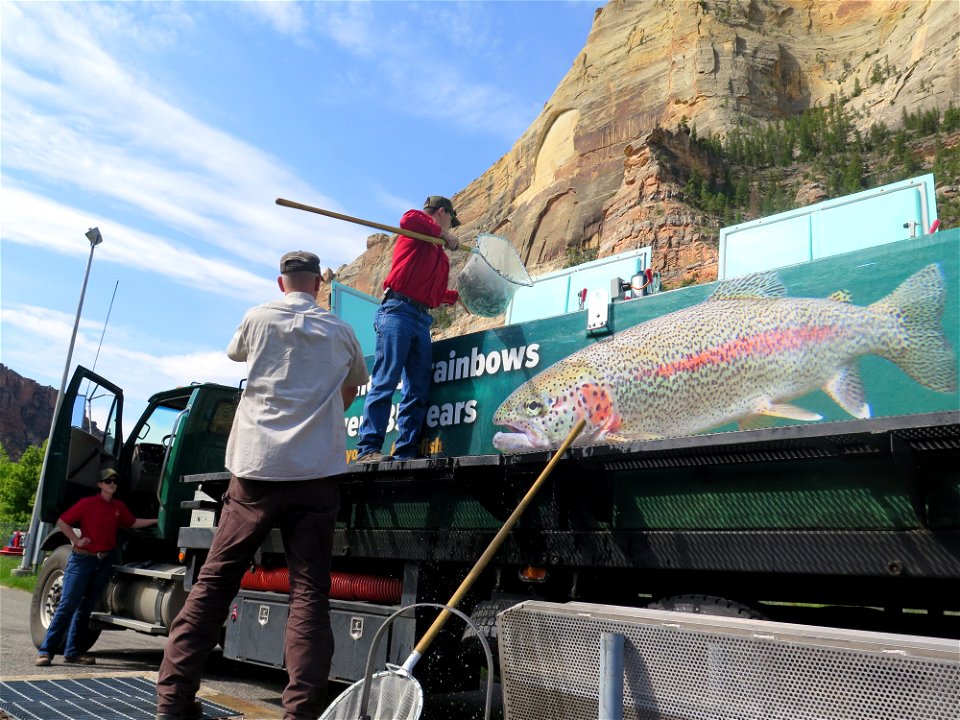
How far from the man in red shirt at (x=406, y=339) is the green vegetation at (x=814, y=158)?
4083 centimetres

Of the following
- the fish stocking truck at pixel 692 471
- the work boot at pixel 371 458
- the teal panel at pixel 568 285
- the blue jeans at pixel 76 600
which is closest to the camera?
the fish stocking truck at pixel 692 471

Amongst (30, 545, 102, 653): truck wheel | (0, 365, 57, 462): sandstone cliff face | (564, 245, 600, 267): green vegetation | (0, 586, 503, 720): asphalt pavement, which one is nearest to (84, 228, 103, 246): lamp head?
(0, 586, 503, 720): asphalt pavement

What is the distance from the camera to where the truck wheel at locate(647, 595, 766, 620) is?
319 centimetres

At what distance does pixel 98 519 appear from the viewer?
7.81 m

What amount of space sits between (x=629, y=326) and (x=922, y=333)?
1.37 meters

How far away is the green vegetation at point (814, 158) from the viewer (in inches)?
1870

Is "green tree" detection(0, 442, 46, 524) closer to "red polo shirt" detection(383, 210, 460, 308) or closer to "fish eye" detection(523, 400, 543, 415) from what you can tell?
"red polo shirt" detection(383, 210, 460, 308)

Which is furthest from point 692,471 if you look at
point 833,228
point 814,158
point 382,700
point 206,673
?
point 814,158

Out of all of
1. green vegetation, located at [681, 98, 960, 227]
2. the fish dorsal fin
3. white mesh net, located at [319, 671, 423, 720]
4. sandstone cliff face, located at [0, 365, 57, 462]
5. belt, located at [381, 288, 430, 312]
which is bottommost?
white mesh net, located at [319, 671, 423, 720]

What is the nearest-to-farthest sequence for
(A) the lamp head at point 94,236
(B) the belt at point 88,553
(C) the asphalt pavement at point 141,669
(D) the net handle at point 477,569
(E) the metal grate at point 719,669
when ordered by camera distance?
(E) the metal grate at point 719,669
(D) the net handle at point 477,569
(C) the asphalt pavement at point 141,669
(B) the belt at point 88,553
(A) the lamp head at point 94,236

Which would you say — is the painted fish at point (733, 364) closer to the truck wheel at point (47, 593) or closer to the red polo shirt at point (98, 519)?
the red polo shirt at point (98, 519)

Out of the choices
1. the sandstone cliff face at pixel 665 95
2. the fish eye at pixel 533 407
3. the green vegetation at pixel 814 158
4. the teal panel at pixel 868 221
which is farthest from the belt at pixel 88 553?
the sandstone cliff face at pixel 665 95

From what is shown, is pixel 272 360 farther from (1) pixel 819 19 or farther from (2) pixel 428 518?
(1) pixel 819 19

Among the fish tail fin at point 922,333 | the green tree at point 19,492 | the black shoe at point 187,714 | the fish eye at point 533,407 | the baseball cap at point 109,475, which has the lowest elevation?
the black shoe at point 187,714
